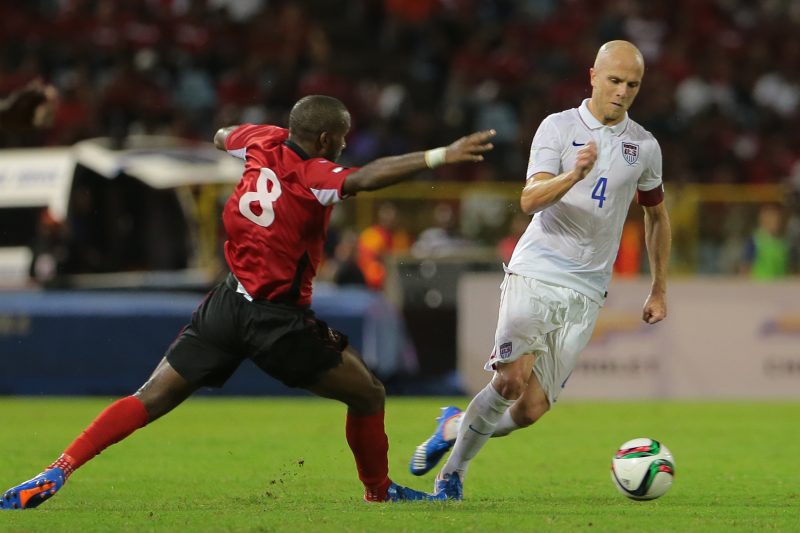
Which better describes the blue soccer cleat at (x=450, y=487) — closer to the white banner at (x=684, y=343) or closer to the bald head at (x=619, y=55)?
the bald head at (x=619, y=55)

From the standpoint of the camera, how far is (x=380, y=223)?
754 inches

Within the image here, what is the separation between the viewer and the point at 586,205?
722 cm

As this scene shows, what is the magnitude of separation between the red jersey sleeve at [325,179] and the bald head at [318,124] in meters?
0.16

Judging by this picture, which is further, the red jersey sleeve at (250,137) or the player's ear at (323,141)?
the red jersey sleeve at (250,137)

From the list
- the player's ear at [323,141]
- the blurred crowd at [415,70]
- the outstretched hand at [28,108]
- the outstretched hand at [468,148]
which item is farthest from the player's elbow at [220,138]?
the blurred crowd at [415,70]

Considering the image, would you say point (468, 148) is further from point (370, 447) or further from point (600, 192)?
point (370, 447)

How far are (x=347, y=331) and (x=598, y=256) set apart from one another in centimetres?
825

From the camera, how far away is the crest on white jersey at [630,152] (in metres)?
7.30

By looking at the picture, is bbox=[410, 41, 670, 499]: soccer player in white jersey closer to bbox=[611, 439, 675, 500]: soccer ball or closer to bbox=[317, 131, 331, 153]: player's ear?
bbox=[611, 439, 675, 500]: soccer ball

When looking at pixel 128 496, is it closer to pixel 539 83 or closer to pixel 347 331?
pixel 347 331

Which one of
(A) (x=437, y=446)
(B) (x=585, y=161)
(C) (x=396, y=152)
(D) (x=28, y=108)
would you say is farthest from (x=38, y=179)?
(B) (x=585, y=161)

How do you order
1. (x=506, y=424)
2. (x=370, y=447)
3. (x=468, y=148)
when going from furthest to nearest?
(x=506, y=424) < (x=370, y=447) < (x=468, y=148)

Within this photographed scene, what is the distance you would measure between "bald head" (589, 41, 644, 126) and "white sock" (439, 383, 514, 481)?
154 centimetres

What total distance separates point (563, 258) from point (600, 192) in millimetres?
385
